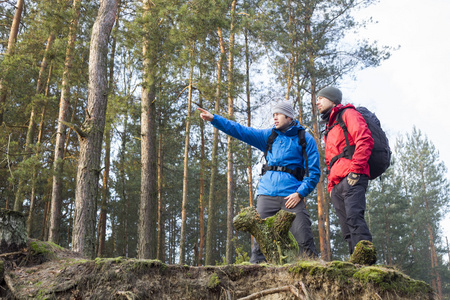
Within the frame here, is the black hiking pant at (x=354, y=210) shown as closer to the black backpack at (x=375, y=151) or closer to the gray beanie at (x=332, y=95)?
the black backpack at (x=375, y=151)

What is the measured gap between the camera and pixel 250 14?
604 inches

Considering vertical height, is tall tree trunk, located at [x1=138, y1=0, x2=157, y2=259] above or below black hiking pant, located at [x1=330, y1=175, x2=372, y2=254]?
above

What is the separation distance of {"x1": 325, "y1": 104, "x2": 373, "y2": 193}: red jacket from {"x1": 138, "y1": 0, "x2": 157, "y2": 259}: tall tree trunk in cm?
699

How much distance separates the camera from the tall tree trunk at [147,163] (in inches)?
388

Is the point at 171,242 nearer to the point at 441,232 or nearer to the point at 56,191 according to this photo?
the point at 56,191

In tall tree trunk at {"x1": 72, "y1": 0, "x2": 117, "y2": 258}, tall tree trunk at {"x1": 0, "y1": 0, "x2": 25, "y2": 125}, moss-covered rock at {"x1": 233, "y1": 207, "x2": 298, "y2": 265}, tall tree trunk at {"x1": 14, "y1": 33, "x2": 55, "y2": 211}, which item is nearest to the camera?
moss-covered rock at {"x1": 233, "y1": 207, "x2": 298, "y2": 265}

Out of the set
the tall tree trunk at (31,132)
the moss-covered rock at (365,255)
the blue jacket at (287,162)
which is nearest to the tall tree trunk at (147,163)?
the tall tree trunk at (31,132)

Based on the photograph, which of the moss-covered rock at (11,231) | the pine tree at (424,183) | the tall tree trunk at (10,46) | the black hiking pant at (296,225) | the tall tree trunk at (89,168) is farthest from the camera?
the pine tree at (424,183)

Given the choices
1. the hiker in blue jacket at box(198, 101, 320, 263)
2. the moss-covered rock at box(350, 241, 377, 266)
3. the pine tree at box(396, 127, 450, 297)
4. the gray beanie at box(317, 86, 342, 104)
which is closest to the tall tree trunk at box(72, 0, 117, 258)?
the hiker in blue jacket at box(198, 101, 320, 263)

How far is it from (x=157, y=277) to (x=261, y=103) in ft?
53.7

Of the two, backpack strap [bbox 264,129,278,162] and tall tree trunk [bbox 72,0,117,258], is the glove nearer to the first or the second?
backpack strap [bbox 264,129,278,162]

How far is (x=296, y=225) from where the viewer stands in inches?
143

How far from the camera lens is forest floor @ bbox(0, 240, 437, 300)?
224 centimetres

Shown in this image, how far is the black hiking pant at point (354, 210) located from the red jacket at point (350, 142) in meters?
0.11
